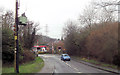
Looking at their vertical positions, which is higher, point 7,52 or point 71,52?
point 71,52

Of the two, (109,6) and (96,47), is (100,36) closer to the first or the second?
(96,47)

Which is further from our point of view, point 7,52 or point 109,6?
point 7,52

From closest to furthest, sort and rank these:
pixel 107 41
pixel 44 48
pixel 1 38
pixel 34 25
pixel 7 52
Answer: pixel 107 41 < pixel 1 38 < pixel 7 52 < pixel 34 25 < pixel 44 48

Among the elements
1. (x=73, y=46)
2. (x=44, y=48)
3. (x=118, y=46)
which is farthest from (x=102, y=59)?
(x=44, y=48)

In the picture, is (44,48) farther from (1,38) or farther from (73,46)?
(73,46)

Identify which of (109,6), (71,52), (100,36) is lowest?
(71,52)

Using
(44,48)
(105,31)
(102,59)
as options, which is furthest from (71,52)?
(44,48)

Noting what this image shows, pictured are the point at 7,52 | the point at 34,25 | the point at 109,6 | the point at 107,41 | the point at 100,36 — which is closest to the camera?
the point at 107,41

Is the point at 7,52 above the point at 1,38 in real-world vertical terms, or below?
below

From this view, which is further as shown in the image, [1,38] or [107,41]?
[1,38]

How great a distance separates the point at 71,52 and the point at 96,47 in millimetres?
2294

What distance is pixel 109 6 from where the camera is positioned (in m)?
7.52

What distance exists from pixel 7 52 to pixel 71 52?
44.5ft

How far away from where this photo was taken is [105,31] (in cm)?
271
